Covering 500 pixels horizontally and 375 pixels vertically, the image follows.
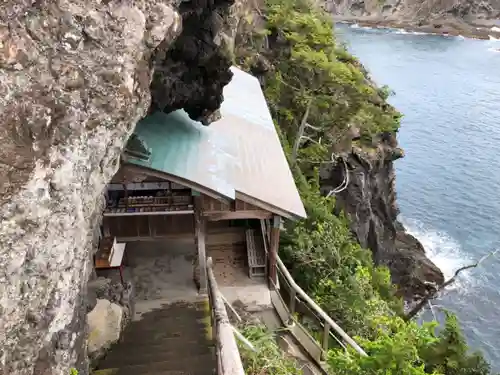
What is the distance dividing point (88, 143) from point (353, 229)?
20266mm

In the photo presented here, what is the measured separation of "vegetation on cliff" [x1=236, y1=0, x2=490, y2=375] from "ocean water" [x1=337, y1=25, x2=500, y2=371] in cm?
801

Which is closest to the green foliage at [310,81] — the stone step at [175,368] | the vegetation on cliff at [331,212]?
the vegetation on cliff at [331,212]

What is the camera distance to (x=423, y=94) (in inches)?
1951

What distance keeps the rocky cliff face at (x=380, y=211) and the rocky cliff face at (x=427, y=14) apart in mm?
57848

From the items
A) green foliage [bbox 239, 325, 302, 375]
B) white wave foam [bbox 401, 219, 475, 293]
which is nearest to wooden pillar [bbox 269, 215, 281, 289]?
green foliage [bbox 239, 325, 302, 375]

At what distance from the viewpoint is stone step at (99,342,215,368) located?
9164 mm

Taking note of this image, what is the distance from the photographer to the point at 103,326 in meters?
9.69

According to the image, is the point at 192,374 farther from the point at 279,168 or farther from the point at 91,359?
the point at 279,168

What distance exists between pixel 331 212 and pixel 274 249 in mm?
10717

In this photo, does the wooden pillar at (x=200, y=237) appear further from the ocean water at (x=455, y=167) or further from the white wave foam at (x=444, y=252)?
the white wave foam at (x=444, y=252)

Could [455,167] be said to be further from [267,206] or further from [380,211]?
[267,206]

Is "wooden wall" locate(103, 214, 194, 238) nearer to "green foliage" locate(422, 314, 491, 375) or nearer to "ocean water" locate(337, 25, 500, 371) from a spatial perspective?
"green foliage" locate(422, 314, 491, 375)

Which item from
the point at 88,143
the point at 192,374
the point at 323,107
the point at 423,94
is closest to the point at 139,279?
the point at 192,374

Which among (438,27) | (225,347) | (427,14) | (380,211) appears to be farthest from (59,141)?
(427,14)
